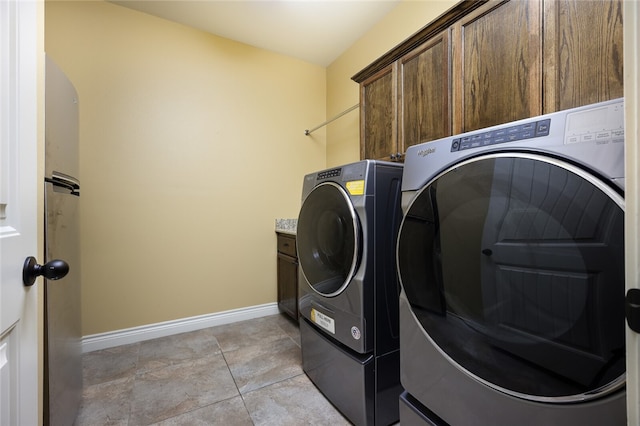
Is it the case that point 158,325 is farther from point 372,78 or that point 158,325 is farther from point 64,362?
point 372,78

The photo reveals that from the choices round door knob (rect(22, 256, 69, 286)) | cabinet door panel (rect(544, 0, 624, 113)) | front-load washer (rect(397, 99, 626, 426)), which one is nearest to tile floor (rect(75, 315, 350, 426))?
front-load washer (rect(397, 99, 626, 426))

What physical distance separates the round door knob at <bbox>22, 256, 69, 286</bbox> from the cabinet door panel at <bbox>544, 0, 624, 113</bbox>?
167 cm

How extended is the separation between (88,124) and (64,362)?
5.66 ft

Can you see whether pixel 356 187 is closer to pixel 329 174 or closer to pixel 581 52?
pixel 329 174

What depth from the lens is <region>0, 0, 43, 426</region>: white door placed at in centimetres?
52

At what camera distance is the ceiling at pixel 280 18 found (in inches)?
81.7

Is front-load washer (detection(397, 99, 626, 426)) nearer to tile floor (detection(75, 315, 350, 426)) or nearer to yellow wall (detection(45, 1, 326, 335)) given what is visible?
tile floor (detection(75, 315, 350, 426))

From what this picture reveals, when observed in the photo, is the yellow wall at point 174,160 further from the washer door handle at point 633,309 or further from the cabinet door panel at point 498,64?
the washer door handle at point 633,309

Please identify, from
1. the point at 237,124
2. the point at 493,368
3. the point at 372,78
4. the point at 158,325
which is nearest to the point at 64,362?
the point at 158,325

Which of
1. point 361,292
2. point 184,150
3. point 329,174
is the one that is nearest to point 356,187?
point 329,174

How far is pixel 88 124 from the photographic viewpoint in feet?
6.50

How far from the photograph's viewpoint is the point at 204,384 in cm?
159

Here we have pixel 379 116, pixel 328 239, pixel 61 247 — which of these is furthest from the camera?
pixel 379 116

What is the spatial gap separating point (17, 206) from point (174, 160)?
187 cm
